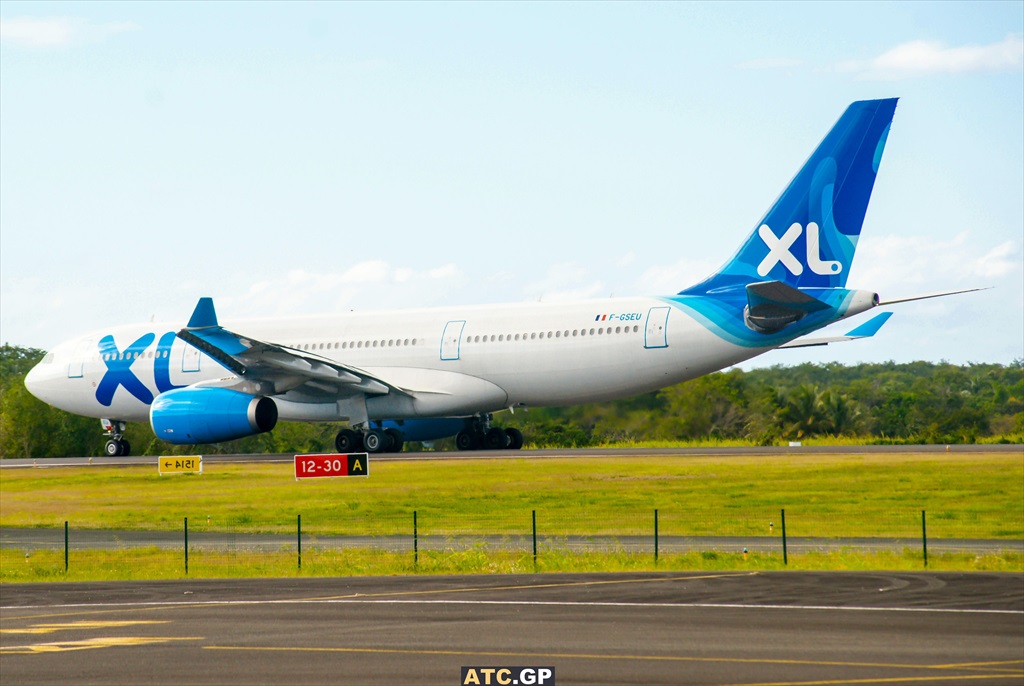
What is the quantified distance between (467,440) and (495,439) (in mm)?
1005

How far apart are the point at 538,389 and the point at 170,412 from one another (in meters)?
10.6

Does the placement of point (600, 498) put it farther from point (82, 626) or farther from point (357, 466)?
point (82, 626)

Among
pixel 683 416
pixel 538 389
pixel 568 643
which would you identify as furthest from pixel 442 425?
pixel 568 643

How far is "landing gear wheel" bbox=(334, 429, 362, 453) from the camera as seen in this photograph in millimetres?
40156

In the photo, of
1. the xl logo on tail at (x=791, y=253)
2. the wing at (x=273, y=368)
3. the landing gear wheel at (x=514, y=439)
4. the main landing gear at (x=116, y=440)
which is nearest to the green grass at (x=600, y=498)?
the wing at (x=273, y=368)

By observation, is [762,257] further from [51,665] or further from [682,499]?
[51,665]

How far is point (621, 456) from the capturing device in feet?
119

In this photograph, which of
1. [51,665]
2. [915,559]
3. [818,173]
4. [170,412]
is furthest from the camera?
[170,412]

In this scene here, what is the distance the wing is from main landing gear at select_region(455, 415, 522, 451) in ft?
12.4

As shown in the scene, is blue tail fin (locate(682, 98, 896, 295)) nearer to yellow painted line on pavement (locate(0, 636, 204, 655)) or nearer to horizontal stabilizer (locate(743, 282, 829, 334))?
horizontal stabilizer (locate(743, 282, 829, 334))

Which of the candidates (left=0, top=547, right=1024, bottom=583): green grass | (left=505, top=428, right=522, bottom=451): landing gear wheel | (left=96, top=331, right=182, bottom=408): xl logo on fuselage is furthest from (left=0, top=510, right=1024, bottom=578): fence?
(left=96, top=331, right=182, bottom=408): xl logo on fuselage

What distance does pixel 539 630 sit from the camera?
1678 cm

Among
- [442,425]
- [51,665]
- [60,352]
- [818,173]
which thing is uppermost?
[818,173]

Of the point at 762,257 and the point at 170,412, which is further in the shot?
the point at 170,412
